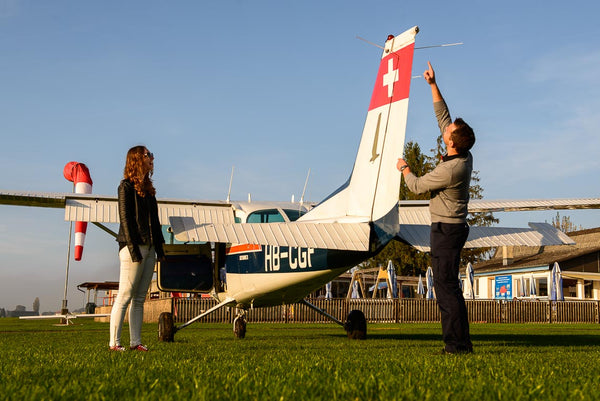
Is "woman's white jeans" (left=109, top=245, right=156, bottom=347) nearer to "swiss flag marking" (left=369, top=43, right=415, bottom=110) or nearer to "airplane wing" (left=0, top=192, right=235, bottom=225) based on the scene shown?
"swiss flag marking" (left=369, top=43, right=415, bottom=110)

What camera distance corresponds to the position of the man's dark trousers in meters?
5.11

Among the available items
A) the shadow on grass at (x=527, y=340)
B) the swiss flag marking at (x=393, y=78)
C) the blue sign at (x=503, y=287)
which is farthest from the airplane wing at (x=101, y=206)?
the blue sign at (x=503, y=287)

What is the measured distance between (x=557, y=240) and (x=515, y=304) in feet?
69.3

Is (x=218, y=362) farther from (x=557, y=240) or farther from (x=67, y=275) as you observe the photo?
(x=67, y=275)

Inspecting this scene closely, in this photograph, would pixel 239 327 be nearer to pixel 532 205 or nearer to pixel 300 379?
pixel 532 205

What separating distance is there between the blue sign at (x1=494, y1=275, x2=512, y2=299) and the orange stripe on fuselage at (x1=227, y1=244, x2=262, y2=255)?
121 ft

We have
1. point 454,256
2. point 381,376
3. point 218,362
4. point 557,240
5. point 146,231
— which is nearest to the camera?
point 381,376

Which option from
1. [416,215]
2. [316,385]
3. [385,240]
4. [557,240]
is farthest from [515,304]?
[316,385]

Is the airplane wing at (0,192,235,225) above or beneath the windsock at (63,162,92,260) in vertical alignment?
beneath

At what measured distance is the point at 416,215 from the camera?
1169 cm

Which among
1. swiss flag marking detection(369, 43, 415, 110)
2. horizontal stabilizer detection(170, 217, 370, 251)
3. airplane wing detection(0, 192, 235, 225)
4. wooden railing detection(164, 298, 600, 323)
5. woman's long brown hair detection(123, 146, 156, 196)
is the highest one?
swiss flag marking detection(369, 43, 415, 110)

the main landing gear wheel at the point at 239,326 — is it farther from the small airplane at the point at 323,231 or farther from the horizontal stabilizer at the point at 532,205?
the horizontal stabilizer at the point at 532,205

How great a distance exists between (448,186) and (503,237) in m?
3.80

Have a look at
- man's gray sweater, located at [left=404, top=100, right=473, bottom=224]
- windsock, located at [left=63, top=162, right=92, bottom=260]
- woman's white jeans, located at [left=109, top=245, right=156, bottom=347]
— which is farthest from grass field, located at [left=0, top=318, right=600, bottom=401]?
windsock, located at [left=63, top=162, right=92, bottom=260]
